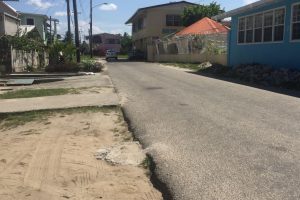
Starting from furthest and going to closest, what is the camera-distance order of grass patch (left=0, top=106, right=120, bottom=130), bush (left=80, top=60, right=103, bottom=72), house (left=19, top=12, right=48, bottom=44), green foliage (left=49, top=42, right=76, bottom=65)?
1. house (left=19, top=12, right=48, bottom=44)
2. green foliage (left=49, top=42, right=76, bottom=65)
3. bush (left=80, top=60, right=103, bottom=72)
4. grass patch (left=0, top=106, right=120, bottom=130)

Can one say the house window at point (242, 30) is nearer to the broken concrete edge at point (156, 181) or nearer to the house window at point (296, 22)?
the house window at point (296, 22)

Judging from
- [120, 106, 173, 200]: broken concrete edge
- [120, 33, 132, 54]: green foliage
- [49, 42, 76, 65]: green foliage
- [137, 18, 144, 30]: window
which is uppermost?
[137, 18, 144, 30]: window

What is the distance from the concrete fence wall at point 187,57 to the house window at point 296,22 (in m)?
10.8

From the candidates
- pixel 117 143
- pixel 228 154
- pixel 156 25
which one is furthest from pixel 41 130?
pixel 156 25

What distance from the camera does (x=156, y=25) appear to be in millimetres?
58156

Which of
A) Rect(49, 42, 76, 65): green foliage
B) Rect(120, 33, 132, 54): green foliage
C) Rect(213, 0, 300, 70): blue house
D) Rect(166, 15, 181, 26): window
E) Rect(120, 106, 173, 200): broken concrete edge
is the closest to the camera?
Rect(120, 106, 173, 200): broken concrete edge

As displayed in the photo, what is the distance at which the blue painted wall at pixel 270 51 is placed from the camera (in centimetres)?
1945

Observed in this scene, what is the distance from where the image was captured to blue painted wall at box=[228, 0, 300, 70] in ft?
63.8

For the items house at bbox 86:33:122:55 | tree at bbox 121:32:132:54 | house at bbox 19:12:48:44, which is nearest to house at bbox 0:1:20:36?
house at bbox 19:12:48:44

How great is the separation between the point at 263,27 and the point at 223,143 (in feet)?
52.4

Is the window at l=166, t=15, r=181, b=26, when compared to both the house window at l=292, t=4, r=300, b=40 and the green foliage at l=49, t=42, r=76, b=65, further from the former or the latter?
the house window at l=292, t=4, r=300, b=40

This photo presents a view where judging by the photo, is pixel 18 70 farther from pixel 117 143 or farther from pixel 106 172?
pixel 106 172

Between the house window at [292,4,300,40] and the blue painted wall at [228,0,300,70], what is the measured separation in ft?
0.83

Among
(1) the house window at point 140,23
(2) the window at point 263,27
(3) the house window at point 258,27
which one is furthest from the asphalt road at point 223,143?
(1) the house window at point 140,23
